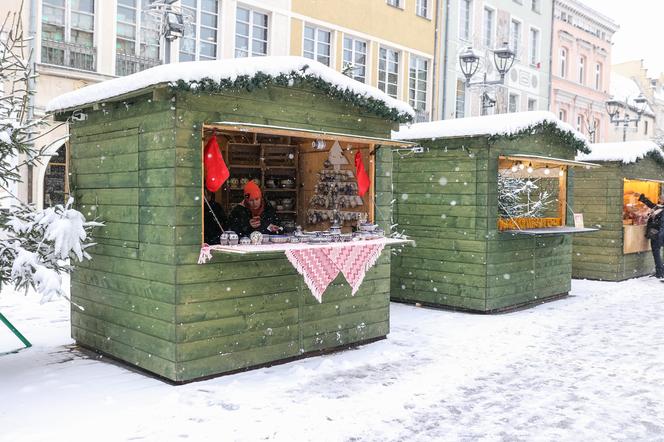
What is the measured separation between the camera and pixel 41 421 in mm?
5027

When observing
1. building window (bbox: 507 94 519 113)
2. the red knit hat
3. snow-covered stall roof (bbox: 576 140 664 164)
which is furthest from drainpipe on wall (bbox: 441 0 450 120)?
the red knit hat

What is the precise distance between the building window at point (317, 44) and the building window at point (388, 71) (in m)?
2.16

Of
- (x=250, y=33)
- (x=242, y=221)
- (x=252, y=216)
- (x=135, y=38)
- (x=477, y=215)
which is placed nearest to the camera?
(x=242, y=221)

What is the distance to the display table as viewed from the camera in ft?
20.0

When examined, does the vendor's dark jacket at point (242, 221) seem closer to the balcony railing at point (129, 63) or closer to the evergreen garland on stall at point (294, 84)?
the evergreen garland on stall at point (294, 84)

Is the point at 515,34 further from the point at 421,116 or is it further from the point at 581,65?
the point at 421,116

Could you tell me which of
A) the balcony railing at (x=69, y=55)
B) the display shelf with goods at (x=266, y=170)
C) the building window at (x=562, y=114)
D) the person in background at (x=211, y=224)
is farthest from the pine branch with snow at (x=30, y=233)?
the building window at (x=562, y=114)

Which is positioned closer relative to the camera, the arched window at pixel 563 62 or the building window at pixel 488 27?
the building window at pixel 488 27

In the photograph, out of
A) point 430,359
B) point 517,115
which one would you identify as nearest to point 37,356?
point 430,359

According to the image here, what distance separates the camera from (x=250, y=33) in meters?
16.3

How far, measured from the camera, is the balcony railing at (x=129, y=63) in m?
13.7

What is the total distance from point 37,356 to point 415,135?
6.20 metres

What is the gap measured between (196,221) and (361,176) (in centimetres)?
242

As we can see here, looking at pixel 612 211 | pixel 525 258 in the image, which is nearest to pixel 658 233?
pixel 612 211
